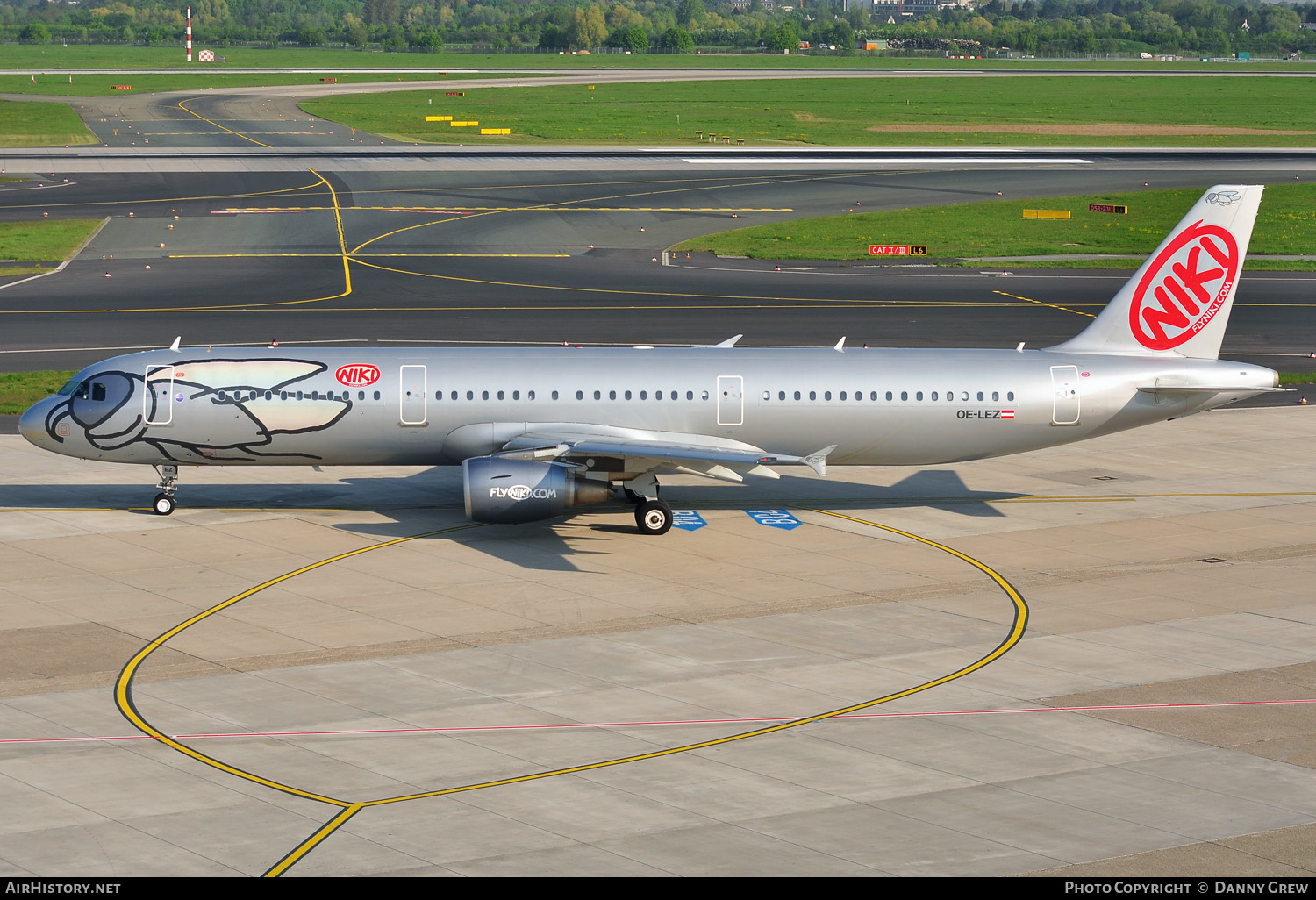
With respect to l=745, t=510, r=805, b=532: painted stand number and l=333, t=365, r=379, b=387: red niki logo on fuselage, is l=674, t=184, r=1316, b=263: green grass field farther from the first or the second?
l=333, t=365, r=379, b=387: red niki logo on fuselage

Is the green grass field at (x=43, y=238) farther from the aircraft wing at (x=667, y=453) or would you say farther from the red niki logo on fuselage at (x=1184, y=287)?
the red niki logo on fuselage at (x=1184, y=287)

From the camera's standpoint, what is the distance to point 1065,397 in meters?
42.9

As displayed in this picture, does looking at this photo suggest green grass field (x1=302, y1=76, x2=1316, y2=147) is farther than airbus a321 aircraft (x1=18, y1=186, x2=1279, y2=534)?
Yes

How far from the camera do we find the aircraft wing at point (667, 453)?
3909cm

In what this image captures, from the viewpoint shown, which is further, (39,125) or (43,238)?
(39,125)

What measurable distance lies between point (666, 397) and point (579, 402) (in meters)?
2.48

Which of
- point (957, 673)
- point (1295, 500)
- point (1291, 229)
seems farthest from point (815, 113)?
point (957, 673)

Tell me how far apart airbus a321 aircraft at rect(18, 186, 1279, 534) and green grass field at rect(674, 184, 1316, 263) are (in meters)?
47.3

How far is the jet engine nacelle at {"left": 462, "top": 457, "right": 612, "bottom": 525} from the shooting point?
39.4 metres

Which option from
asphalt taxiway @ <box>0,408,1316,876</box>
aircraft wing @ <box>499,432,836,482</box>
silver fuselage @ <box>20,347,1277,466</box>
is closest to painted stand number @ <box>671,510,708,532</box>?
asphalt taxiway @ <box>0,408,1316,876</box>

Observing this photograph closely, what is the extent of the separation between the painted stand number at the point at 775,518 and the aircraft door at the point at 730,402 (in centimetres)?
328

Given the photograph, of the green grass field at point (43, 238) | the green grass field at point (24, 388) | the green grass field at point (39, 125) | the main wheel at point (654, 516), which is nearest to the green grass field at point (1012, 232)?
the green grass field at point (43, 238)

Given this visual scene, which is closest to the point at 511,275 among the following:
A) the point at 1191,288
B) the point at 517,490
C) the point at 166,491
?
the point at 166,491

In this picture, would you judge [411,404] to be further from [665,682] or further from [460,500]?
[665,682]
